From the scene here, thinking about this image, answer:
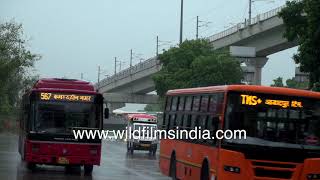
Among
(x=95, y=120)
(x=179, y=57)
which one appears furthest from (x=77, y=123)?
(x=179, y=57)

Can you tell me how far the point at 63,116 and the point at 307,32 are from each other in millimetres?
9411

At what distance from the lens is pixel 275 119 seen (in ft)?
50.4

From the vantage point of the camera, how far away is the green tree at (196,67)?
47.9 meters

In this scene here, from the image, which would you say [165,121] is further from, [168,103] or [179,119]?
[179,119]

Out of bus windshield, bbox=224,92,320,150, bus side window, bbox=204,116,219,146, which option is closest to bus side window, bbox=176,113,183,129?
bus side window, bbox=204,116,219,146

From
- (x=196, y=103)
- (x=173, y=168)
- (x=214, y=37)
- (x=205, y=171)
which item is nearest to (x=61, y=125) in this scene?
(x=173, y=168)

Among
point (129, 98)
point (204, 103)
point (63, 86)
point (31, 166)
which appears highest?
point (129, 98)

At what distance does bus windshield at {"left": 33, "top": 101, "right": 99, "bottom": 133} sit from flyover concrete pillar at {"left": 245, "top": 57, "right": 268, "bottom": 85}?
3428 cm

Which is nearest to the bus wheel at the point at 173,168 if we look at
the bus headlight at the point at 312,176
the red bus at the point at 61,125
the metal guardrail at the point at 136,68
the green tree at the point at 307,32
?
the red bus at the point at 61,125

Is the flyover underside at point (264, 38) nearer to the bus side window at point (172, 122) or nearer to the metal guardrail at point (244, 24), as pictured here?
the metal guardrail at point (244, 24)

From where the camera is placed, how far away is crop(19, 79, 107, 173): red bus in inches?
904

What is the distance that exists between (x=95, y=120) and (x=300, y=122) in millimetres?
9782

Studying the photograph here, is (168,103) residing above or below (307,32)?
below

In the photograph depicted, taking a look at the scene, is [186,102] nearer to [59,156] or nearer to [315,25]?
[59,156]
